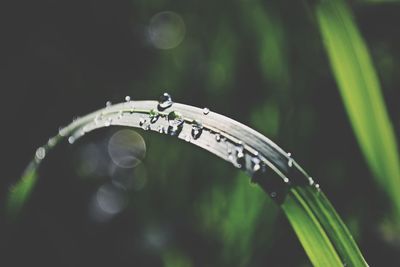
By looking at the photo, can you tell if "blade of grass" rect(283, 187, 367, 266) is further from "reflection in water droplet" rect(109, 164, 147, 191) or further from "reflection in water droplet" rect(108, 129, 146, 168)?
"reflection in water droplet" rect(108, 129, 146, 168)

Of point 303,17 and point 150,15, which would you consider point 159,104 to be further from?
point 150,15

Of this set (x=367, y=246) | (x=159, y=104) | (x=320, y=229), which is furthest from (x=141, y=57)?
(x=320, y=229)

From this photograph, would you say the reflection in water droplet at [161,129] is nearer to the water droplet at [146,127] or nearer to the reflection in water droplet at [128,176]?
the water droplet at [146,127]

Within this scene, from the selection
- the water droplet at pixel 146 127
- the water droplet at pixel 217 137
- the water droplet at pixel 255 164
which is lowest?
the water droplet at pixel 255 164

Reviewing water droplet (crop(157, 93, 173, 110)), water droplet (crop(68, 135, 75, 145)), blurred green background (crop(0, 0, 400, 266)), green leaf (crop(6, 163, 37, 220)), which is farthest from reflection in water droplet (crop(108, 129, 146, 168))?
water droplet (crop(157, 93, 173, 110))

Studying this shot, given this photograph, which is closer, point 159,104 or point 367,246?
point 159,104

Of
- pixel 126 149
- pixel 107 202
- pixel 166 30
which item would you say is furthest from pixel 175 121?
pixel 166 30

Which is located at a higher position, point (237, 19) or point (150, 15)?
point (150, 15)

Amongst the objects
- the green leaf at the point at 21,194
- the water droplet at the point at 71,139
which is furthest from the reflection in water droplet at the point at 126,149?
the water droplet at the point at 71,139
